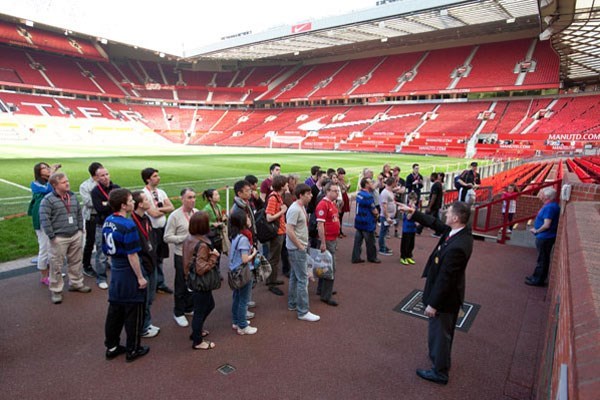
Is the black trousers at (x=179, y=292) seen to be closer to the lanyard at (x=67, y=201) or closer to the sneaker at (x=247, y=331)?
the sneaker at (x=247, y=331)

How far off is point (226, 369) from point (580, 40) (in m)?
32.9

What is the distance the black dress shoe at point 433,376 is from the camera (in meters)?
3.74

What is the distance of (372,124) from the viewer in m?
48.8

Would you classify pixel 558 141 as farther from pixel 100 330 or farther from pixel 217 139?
pixel 217 139

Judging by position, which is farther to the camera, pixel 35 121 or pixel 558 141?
pixel 35 121

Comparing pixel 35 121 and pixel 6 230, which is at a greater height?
pixel 35 121

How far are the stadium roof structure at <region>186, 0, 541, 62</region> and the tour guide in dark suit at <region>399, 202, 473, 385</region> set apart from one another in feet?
120

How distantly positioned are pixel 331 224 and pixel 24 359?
4.18 meters

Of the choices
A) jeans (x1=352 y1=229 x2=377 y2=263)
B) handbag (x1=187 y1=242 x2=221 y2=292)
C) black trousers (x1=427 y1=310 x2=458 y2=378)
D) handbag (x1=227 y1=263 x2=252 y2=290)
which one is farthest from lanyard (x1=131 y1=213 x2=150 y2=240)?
jeans (x1=352 y1=229 x2=377 y2=263)

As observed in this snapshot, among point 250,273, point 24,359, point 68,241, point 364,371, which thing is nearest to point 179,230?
point 250,273

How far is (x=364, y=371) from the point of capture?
3895 mm

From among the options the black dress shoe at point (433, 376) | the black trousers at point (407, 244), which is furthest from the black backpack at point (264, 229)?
the black trousers at point (407, 244)

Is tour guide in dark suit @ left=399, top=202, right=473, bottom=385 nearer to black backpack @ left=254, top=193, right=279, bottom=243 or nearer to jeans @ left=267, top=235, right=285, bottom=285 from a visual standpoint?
black backpack @ left=254, top=193, right=279, bottom=243

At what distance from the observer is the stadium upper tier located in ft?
150
